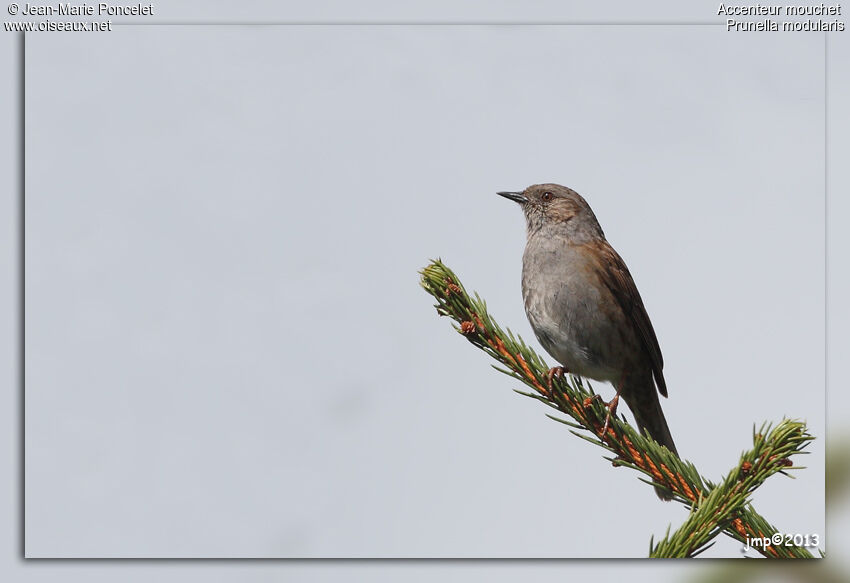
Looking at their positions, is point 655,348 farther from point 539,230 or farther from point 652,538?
point 652,538

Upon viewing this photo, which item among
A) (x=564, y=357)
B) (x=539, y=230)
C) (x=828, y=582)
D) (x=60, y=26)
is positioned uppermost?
(x=60, y=26)

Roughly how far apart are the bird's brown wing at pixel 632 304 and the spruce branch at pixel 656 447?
1394 mm

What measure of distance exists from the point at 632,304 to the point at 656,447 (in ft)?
6.46

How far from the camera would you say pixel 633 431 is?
461cm

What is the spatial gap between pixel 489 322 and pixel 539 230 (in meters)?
2.31

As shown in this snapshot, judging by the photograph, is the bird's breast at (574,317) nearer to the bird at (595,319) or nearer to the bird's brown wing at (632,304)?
the bird at (595,319)

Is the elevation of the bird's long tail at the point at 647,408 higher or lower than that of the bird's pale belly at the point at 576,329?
lower

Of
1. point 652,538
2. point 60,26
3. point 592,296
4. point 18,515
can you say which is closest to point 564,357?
point 592,296

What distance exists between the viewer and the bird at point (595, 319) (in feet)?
19.5

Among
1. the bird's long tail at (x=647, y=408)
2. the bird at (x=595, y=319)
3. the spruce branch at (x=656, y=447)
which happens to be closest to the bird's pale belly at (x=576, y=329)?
the bird at (x=595, y=319)

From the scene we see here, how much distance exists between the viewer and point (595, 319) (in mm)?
5980

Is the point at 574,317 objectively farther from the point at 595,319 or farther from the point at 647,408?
the point at 647,408

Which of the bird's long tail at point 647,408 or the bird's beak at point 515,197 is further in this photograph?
the bird's beak at point 515,197

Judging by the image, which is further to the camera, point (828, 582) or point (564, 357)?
point (564, 357)
